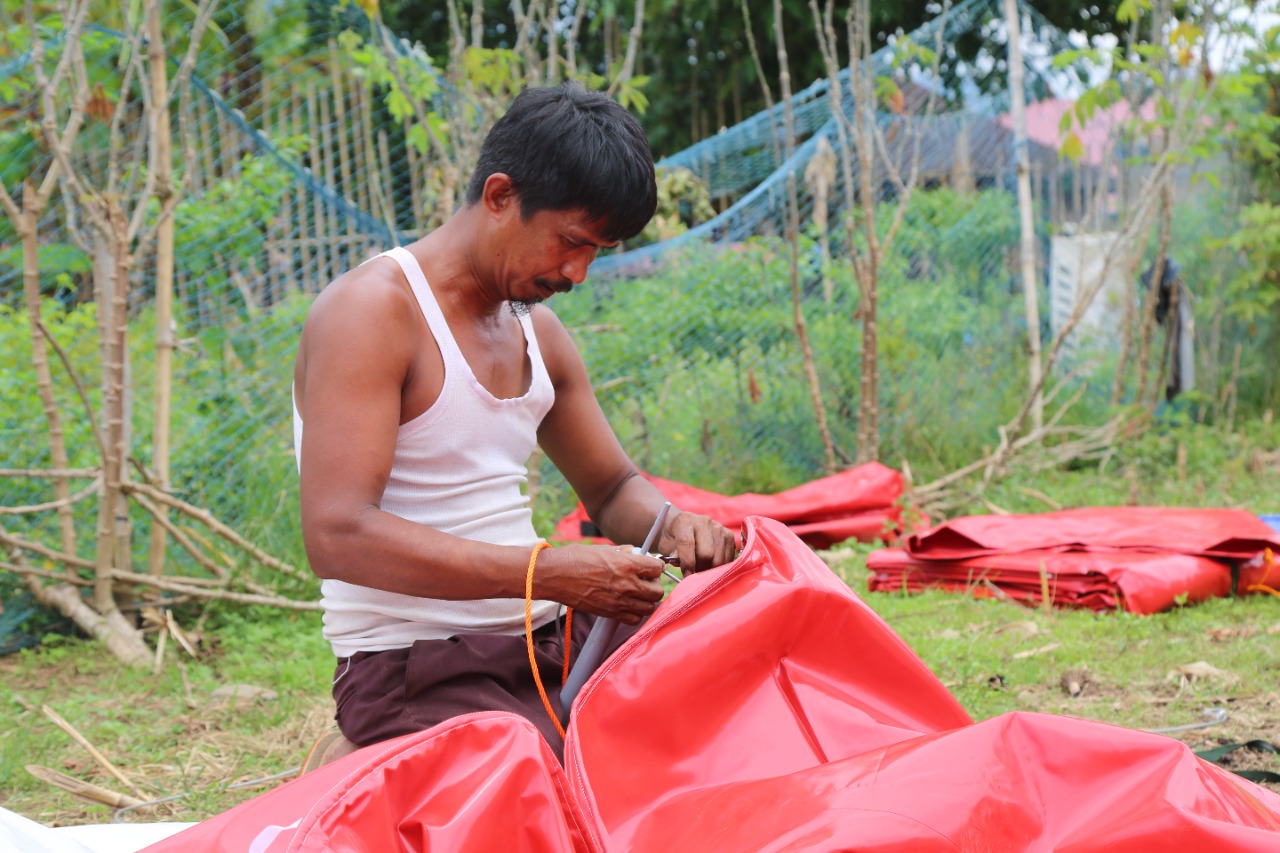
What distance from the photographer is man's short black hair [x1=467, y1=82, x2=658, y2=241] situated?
5.63 feet

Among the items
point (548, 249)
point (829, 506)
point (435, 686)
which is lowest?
point (829, 506)

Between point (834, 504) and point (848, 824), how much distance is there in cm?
372

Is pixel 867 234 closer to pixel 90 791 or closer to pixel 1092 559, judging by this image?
pixel 1092 559

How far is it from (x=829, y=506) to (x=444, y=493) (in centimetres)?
328

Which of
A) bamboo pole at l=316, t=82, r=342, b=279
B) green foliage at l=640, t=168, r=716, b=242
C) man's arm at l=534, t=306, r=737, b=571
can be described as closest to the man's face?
man's arm at l=534, t=306, r=737, b=571

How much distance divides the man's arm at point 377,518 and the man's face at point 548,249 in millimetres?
206

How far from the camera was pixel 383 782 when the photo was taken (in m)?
1.23

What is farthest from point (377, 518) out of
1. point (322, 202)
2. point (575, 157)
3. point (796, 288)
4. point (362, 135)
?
point (362, 135)

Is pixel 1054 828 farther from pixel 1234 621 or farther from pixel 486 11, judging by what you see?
pixel 486 11

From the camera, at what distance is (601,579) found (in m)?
1.66

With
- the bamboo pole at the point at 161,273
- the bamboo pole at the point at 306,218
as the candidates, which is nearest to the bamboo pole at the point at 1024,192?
the bamboo pole at the point at 306,218

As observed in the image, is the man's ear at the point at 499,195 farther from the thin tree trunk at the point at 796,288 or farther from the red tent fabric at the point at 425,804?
the thin tree trunk at the point at 796,288

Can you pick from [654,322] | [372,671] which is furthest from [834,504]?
[372,671]

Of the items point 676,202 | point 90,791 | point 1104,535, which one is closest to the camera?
point 90,791
